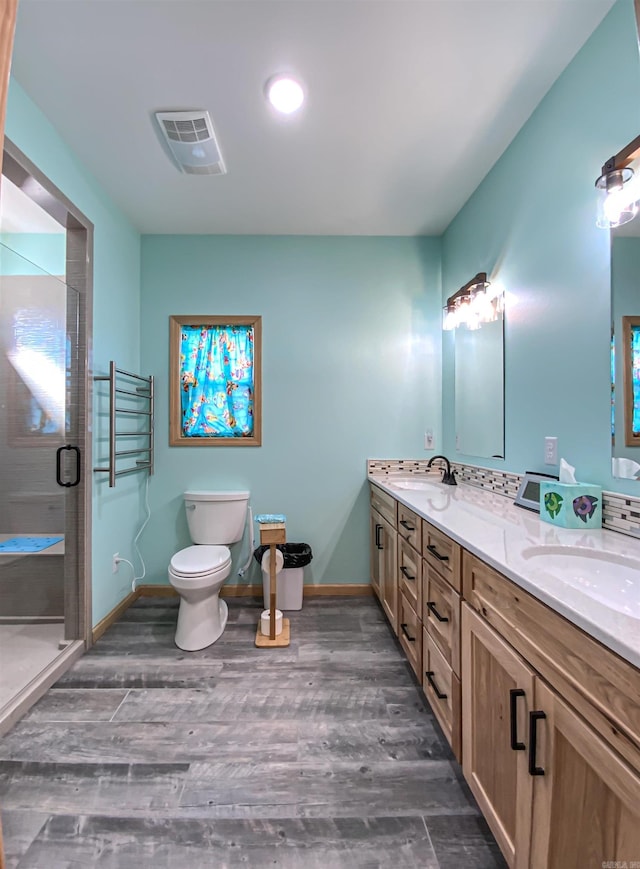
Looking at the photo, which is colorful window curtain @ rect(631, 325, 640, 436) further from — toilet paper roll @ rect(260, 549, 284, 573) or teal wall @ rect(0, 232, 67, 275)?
teal wall @ rect(0, 232, 67, 275)

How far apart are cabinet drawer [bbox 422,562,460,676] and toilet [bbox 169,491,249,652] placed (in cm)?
115

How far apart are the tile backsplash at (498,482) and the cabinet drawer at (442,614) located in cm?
60

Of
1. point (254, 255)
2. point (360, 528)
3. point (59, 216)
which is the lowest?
point (360, 528)

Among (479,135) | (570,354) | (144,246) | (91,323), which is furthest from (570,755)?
(144,246)

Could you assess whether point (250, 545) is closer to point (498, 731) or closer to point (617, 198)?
point (498, 731)

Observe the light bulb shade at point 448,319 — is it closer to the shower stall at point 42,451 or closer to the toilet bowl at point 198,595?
the toilet bowl at point 198,595

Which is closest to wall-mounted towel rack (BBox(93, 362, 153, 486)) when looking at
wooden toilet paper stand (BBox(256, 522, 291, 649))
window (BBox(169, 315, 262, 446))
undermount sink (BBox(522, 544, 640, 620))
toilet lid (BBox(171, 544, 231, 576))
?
window (BBox(169, 315, 262, 446))

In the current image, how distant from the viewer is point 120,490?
2.33 meters

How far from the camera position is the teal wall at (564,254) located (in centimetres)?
125

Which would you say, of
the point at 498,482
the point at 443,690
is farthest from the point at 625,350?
the point at 443,690

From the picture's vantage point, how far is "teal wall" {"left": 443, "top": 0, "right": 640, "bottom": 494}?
125 centimetres

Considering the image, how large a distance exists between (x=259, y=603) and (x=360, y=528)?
88cm

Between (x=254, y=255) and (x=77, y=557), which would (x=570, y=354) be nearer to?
(x=254, y=255)

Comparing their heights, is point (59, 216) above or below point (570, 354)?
above
